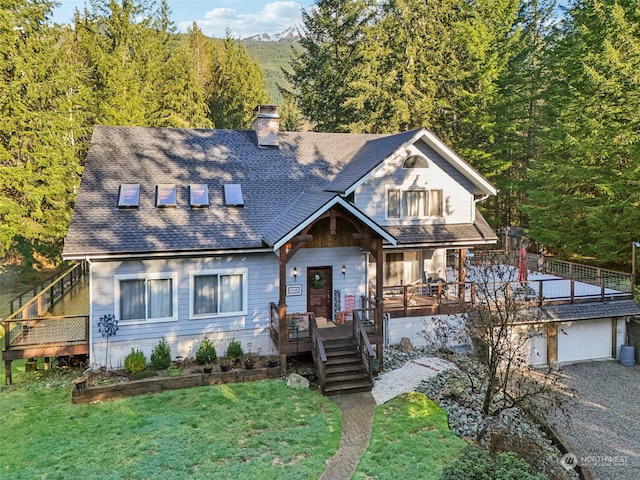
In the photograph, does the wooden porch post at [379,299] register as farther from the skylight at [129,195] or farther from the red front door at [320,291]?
the skylight at [129,195]

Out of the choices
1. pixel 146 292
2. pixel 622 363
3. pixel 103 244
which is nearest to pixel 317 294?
pixel 146 292

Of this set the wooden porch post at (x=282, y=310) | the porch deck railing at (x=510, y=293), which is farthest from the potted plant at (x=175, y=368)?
the porch deck railing at (x=510, y=293)

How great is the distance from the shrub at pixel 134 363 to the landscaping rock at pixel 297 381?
4297 mm

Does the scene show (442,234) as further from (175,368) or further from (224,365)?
(175,368)

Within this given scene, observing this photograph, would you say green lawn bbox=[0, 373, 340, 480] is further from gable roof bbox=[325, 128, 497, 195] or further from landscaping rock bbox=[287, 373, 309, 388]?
gable roof bbox=[325, 128, 497, 195]

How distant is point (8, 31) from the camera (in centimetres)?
2389

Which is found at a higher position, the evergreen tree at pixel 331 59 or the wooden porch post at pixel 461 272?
the evergreen tree at pixel 331 59

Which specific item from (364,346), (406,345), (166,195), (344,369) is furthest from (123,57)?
(344,369)

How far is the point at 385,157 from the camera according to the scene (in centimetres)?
1683

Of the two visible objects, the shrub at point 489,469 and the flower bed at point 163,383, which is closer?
the shrub at point 489,469

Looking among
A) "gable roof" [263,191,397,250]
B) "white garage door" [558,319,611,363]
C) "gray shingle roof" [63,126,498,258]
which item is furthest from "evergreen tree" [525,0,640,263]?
"gable roof" [263,191,397,250]

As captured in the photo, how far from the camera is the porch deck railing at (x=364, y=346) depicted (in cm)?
1286

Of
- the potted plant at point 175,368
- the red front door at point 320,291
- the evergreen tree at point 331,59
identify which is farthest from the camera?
the evergreen tree at point 331,59

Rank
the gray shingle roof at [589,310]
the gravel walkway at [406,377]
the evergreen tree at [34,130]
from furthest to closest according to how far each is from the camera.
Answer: the evergreen tree at [34,130] < the gray shingle roof at [589,310] < the gravel walkway at [406,377]
